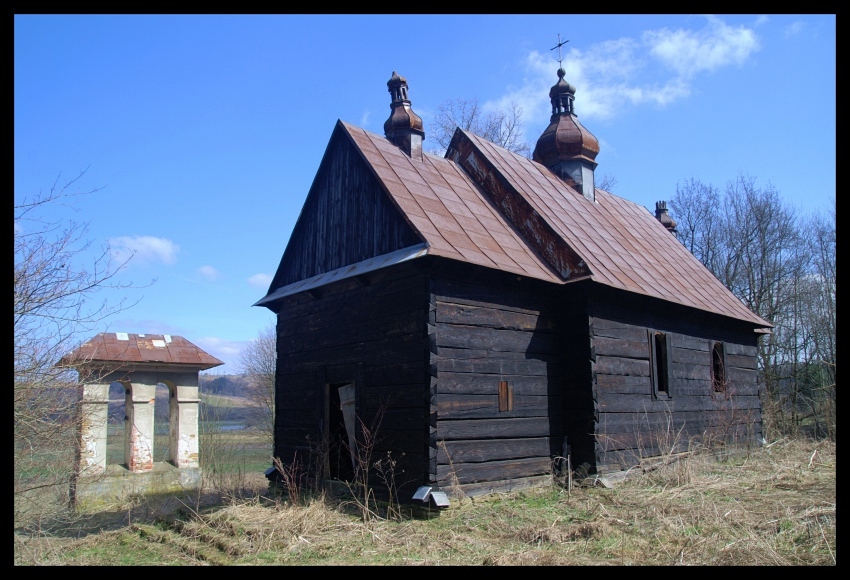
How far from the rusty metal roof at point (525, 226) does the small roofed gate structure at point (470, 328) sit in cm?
5

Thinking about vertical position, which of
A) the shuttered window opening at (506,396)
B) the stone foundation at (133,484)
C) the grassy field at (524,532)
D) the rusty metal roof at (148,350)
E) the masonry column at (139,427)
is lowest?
the stone foundation at (133,484)

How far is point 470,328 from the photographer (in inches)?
386

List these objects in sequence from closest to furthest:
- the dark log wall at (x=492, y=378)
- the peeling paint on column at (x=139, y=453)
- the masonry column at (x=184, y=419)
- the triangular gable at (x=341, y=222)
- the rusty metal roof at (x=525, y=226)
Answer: the dark log wall at (x=492, y=378)
the rusty metal roof at (x=525, y=226)
the triangular gable at (x=341, y=222)
the peeling paint on column at (x=139, y=453)
the masonry column at (x=184, y=419)

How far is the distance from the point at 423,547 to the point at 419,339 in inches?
114

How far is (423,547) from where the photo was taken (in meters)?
7.50

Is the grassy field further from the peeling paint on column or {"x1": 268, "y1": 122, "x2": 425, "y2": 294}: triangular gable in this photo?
{"x1": 268, "y1": 122, "x2": 425, "y2": 294}: triangular gable

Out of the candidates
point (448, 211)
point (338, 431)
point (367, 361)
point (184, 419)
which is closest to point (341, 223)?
point (448, 211)

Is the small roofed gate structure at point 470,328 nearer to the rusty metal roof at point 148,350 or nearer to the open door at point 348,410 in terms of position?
the open door at point 348,410

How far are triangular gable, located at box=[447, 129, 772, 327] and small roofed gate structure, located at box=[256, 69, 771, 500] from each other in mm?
69

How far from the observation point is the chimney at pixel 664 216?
67.7 feet

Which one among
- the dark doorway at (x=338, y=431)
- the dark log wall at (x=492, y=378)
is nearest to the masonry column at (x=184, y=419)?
the dark doorway at (x=338, y=431)

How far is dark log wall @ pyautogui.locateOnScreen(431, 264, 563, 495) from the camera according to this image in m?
9.35
